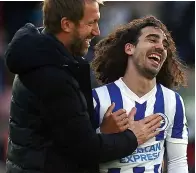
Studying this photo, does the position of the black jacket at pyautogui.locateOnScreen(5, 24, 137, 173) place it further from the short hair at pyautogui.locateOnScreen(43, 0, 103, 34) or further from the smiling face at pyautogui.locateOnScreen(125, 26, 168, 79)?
the smiling face at pyautogui.locateOnScreen(125, 26, 168, 79)

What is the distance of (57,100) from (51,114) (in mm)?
72

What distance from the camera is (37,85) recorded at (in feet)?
8.14

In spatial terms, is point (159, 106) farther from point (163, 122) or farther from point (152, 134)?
point (152, 134)

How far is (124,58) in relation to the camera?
10.3 feet

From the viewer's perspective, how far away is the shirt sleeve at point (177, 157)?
2975mm

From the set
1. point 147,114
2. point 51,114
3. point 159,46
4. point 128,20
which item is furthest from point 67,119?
point 128,20

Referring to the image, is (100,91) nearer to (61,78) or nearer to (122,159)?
(122,159)

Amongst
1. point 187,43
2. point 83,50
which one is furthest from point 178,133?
point 187,43

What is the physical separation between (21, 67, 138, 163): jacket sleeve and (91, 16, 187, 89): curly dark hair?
689mm

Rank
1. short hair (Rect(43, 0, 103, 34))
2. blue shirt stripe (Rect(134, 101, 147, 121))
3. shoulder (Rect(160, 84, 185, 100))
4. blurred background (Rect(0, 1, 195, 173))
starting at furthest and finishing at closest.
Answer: blurred background (Rect(0, 1, 195, 173)) → shoulder (Rect(160, 84, 185, 100)) → blue shirt stripe (Rect(134, 101, 147, 121)) → short hair (Rect(43, 0, 103, 34))

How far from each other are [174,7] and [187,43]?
45 centimetres

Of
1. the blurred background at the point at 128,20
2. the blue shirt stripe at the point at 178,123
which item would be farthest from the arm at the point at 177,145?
the blurred background at the point at 128,20

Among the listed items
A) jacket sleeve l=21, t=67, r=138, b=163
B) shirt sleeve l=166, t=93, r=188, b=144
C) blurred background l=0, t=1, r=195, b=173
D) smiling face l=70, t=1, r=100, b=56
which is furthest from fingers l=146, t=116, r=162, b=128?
blurred background l=0, t=1, r=195, b=173

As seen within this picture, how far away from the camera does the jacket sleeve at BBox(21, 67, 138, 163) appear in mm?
2449
